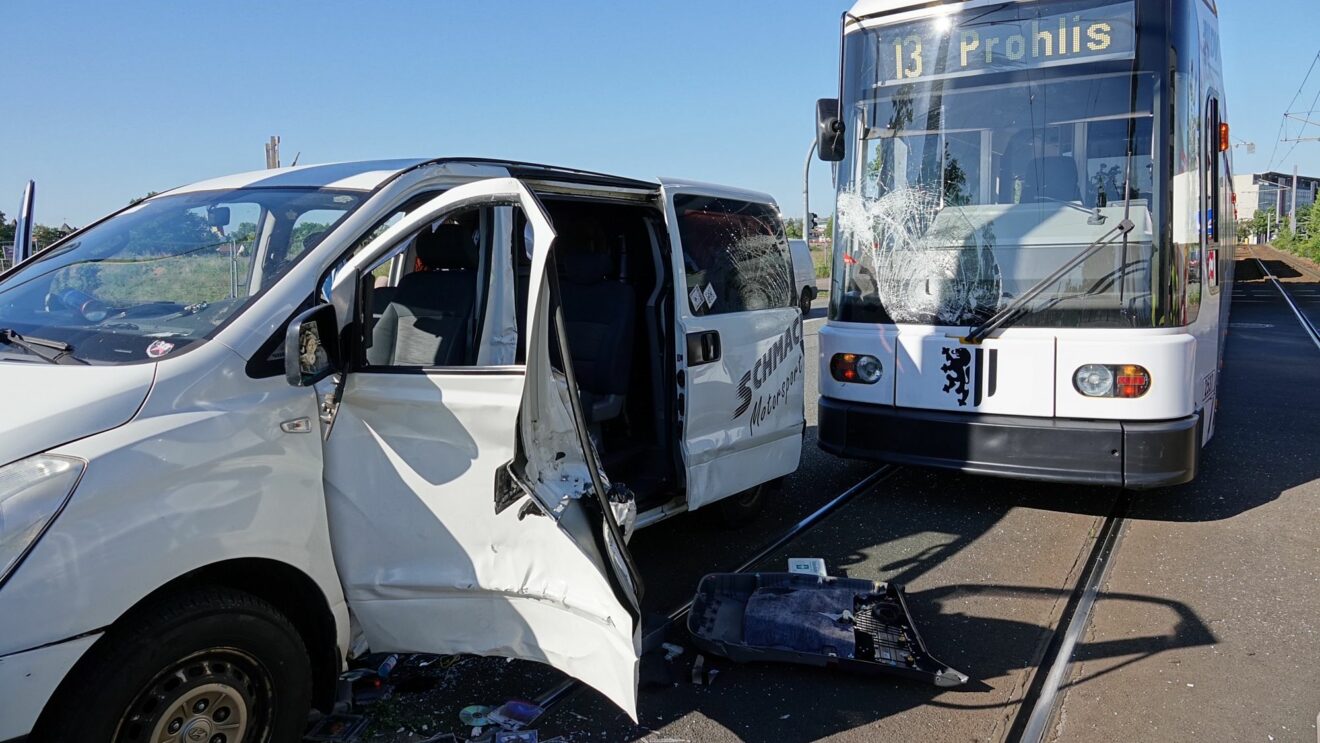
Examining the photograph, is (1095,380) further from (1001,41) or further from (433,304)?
(433,304)

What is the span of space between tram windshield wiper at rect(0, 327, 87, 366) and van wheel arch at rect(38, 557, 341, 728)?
75cm

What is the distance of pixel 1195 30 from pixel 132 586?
6.45 meters

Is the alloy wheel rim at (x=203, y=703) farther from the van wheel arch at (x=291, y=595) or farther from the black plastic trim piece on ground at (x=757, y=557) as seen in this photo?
the black plastic trim piece on ground at (x=757, y=557)

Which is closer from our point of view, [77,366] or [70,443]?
[70,443]

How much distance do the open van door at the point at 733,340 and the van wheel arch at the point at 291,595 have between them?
2.12 metres

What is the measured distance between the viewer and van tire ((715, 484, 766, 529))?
5.60 m

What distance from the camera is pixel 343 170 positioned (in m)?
3.71

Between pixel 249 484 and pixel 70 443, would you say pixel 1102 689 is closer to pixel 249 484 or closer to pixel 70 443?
pixel 249 484

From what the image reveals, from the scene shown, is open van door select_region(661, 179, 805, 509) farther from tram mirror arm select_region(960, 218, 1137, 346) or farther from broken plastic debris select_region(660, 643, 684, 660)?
tram mirror arm select_region(960, 218, 1137, 346)

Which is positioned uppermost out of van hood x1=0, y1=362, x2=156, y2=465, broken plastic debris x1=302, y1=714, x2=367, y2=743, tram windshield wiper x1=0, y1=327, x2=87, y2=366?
tram windshield wiper x1=0, y1=327, x2=87, y2=366

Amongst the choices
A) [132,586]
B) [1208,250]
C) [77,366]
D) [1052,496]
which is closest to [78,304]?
[77,366]

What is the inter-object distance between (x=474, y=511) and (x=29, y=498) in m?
1.26

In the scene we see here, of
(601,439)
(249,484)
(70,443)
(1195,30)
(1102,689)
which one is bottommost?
(1102,689)

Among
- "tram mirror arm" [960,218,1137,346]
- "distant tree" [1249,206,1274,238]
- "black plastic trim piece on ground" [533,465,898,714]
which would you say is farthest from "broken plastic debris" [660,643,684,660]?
"distant tree" [1249,206,1274,238]
